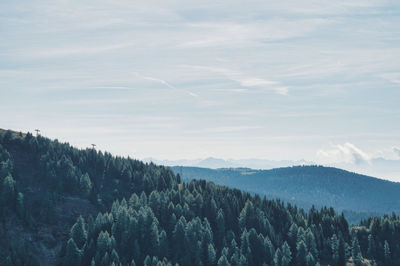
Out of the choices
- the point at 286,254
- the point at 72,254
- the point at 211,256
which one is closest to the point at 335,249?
the point at 286,254

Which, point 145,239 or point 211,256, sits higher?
point 145,239

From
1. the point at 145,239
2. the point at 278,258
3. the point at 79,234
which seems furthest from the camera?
the point at 145,239

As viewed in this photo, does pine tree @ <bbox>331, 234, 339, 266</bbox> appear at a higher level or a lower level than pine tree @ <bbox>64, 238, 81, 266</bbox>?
higher

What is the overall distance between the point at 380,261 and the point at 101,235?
401ft

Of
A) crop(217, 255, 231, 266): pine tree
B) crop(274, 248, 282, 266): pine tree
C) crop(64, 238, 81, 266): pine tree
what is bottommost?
crop(64, 238, 81, 266): pine tree

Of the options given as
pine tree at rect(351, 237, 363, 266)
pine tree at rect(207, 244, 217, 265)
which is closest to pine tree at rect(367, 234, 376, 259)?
pine tree at rect(351, 237, 363, 266)

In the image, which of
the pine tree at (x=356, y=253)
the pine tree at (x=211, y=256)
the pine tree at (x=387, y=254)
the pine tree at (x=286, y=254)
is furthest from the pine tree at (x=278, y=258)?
the pine tree at (x=387, y=254)

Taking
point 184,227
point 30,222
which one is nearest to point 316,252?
point 184,227

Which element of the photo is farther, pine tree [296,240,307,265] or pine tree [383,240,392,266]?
pine tree [383,240,392,266]

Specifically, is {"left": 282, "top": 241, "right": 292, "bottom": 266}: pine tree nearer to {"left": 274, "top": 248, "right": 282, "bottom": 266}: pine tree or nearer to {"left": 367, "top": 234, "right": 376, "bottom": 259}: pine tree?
{"left": 274, "top": 248, "right": 282, "bottom": 266}: pine tree

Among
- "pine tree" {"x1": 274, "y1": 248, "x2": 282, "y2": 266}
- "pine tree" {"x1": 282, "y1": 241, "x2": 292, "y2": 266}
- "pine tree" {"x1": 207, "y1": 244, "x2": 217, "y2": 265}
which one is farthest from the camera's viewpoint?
"pine tree" {"x1": 282, "y1": 241, "x2": 292, "y2": 266}

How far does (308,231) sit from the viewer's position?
190 metres

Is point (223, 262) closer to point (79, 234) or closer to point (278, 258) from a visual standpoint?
point (278, 258)

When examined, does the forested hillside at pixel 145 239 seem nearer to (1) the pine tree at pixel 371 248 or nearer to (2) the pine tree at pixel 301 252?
(2) the pine tree at pixel 301 252
